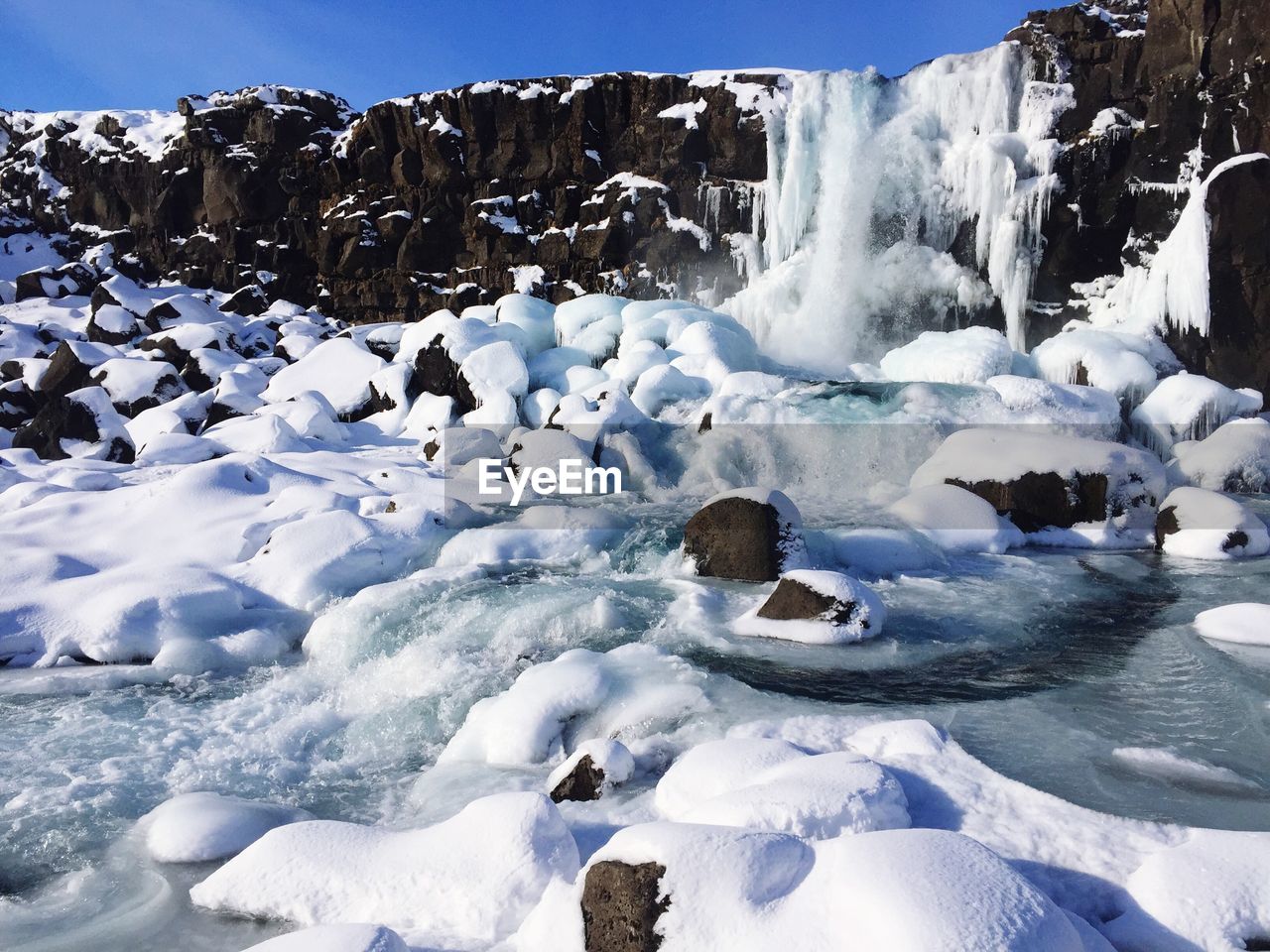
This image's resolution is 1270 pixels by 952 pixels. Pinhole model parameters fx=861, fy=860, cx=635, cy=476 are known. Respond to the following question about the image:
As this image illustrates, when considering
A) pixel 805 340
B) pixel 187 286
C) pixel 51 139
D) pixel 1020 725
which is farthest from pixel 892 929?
pixel 51 139

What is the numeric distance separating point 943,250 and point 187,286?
26382 millimetres

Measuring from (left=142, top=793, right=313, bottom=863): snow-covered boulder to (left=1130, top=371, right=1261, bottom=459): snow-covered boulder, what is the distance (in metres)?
13.0

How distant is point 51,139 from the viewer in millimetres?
36469

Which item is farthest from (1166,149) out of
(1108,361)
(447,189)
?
(447,189)

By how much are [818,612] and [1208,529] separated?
504cm

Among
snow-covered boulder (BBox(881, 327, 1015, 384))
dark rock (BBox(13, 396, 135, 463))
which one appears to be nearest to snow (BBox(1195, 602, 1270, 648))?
snow-covered boulder (BBox(881, 327, 1015, 384))

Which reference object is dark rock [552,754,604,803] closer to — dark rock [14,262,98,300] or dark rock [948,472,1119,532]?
dark rock [948,472,1119,532]

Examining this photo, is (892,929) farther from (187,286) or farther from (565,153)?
(187,286)

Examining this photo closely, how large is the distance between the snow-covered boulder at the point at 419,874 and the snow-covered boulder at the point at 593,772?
0.54 meters

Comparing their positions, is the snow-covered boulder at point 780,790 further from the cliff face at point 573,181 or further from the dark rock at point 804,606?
the cliff face at point 573,181

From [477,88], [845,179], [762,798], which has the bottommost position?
[762,798]

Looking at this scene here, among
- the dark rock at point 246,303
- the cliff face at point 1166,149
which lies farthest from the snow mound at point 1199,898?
the dark rock at point 246,303

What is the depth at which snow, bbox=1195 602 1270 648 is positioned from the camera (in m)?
5.80

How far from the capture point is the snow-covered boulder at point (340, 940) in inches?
100
